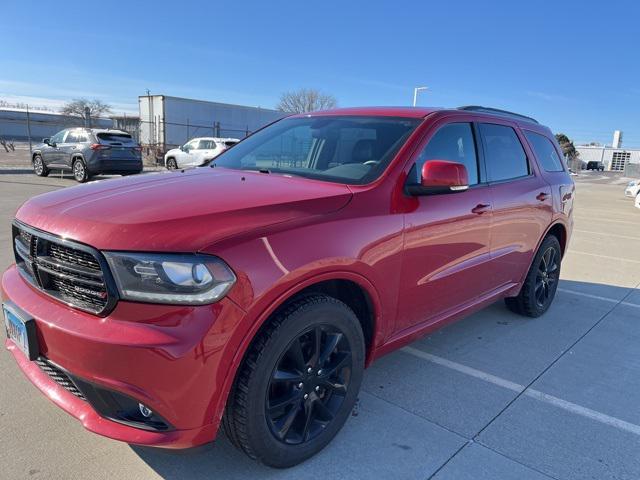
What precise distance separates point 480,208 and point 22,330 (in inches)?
114

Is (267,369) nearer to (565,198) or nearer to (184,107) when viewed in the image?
(565,198)

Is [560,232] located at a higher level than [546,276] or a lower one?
higher

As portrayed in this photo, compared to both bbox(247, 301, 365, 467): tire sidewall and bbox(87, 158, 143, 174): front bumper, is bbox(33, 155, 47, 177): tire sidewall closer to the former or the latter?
bbox(87, 158, 143, 174): front bumper

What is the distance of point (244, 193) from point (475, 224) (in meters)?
1.79

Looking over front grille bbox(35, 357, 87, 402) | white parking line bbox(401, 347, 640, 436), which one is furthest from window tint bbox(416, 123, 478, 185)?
front grille bbox(35, 357, 87, 402)

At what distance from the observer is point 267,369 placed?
2.20 meters

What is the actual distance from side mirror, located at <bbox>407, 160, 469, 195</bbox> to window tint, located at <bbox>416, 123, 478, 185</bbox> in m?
0.10

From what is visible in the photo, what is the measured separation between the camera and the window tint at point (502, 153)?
12.9 feet

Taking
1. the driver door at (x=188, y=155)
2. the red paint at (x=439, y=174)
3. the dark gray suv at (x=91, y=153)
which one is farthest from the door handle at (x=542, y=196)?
the driver door at (x=188, y=155)

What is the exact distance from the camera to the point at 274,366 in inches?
88.1

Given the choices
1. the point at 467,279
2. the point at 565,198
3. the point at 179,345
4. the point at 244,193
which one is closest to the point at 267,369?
the point at 179,345

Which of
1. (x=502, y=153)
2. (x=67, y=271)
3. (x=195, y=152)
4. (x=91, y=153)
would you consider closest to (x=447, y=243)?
(x=502, y=153)

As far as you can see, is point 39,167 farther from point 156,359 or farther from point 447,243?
point 156,359

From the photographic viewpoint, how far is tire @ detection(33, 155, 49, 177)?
17033 mm
